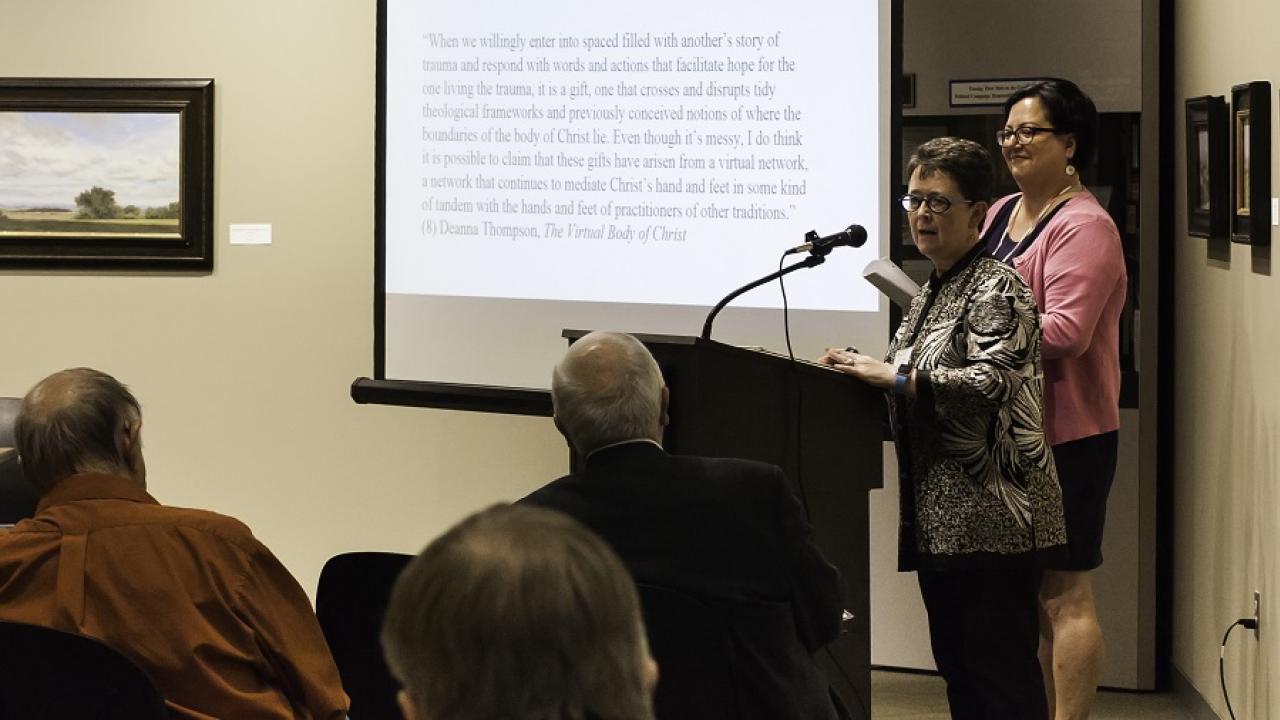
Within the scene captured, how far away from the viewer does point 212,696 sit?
218 cm

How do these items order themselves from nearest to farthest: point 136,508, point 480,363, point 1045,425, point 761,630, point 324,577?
1. point 761,630
2. point 136,508
3. point 324,577
4. point 1045,425
5. point 480,363

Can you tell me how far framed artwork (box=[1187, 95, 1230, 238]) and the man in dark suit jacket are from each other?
2.16 m

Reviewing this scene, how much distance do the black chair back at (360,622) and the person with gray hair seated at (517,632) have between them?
1379 mm

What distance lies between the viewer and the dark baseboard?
13.8 feet

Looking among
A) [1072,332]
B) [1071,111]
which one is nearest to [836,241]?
[1072,332]

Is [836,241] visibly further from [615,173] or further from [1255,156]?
[615,173]

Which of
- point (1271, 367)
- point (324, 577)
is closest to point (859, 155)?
→ point (1271, 367)

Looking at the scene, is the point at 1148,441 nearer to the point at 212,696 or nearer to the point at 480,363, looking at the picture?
the point at 480,363

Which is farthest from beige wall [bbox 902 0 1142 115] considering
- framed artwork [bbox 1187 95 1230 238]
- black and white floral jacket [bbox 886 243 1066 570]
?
black and white floral jacket [bbox 886 243 1066 570]

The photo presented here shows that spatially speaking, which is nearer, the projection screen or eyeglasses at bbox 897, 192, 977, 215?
eyeglasses at bbox 897, 192, 977, 215

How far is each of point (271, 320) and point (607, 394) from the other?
3356mm

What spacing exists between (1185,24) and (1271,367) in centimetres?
133

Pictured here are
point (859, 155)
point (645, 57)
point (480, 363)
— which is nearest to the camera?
point (859, 155)

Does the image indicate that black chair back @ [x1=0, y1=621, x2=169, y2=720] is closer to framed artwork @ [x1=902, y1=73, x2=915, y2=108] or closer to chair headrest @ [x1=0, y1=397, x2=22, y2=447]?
chair headrest @ [x1=0, y1=397, x2=22, y2=447]
